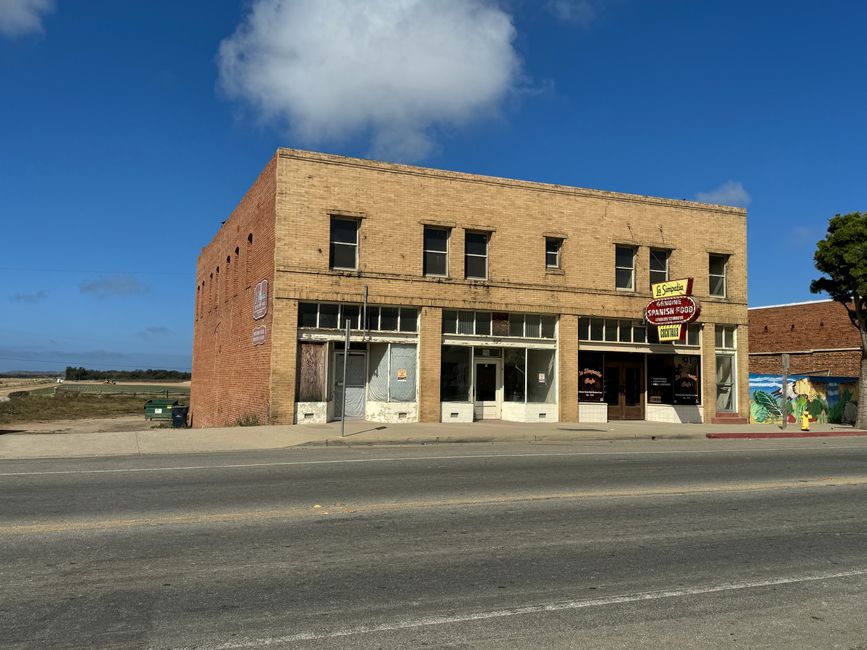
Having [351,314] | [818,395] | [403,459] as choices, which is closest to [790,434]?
[818,395]

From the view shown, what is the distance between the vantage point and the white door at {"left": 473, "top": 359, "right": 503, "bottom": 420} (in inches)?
877

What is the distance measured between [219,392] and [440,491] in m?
19.8

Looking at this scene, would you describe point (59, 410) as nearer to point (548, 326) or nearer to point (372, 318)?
point (372, 318)

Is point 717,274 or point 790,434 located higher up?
point 717,274

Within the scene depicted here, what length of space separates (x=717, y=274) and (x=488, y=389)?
32.1ft

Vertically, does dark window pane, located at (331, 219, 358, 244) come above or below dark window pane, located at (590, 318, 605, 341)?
above

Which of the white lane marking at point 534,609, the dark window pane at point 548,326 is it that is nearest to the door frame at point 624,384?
the dark window pane at point 548,326

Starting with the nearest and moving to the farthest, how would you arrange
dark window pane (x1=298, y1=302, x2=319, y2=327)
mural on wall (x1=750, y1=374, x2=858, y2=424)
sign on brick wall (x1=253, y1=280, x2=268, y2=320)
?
dark window pane (x1=298, y1=302, x2=319, y2=327) → sign on brick wall (x1=253, y1=280, x2=268, y2=320) → mural on wall (x1=750, y1=374, x2=858, y2=424)

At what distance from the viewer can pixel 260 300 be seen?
21.5m

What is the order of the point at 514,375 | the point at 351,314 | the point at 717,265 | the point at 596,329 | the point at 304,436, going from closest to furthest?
1. the point at 304,436
2. the point at 351,314
3. the point at 514,375
4. the point at 596,329
5. the point at 717,265

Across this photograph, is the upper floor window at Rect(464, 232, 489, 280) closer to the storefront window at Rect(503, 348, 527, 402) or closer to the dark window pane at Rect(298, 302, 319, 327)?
the storefront window at Rect(503, 348, 527, 402)

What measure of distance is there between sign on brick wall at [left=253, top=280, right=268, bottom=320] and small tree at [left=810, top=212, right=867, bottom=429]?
1839 cm

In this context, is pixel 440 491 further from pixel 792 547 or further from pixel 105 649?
pixel 105 649

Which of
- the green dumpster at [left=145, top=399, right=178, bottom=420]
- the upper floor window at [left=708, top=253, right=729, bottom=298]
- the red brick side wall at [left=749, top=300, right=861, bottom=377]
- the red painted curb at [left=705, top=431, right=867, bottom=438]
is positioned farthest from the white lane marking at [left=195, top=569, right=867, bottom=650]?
the green dumpster at [left=145, top=399, right=178, bottom=420]
